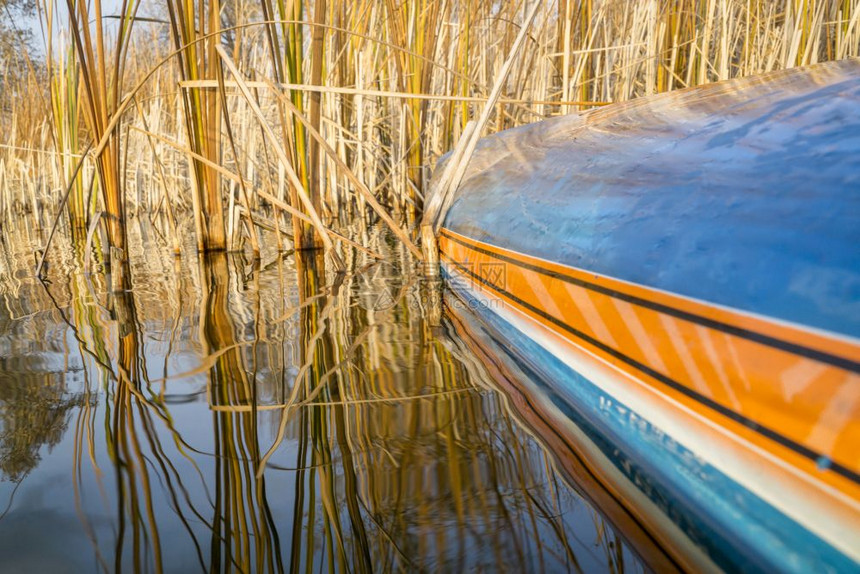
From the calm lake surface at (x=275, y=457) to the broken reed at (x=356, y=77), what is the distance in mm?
594

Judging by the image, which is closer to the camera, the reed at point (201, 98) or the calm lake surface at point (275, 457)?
the calm lake surface at point (275, 457)

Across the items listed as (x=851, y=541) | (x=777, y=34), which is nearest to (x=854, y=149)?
(x=851, y=541)

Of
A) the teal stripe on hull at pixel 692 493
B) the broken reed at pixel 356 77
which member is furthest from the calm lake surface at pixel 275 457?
the broken reed at pixel 356 77

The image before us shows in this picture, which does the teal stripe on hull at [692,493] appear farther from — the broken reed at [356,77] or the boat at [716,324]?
the broken reed at [356,77]

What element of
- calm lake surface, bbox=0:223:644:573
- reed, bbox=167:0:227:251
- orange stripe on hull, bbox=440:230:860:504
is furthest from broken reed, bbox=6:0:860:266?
orange stripe on hull, bbox=440:230:860:504

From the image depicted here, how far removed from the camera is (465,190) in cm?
144

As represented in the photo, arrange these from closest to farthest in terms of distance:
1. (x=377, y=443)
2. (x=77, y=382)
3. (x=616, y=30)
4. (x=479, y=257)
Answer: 1. (x=377, y=443)
2. (x=77, y=382)
3. (x=479, y=257)
4. (x=616, y=30)

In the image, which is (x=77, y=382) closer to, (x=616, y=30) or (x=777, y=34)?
(x=777, y=34)

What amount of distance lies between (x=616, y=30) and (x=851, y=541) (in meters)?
2.94

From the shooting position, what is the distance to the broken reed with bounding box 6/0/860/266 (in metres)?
1.58

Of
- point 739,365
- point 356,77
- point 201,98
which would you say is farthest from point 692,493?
point 356,77

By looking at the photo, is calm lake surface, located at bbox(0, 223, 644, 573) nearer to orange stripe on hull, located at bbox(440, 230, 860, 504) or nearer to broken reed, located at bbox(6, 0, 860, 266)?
orange stripe on hull, located at bbox(440, 230, 860, 504)

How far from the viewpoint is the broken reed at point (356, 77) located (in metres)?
1.58

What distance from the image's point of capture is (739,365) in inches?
18.6
